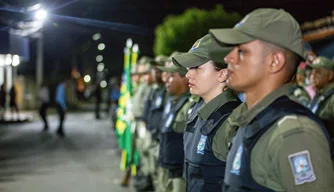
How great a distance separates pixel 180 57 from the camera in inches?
137

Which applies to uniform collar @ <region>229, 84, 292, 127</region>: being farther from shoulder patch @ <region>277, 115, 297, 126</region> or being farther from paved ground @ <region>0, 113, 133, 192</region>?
paved ground @ <region>0, 113, 133, 192</region>

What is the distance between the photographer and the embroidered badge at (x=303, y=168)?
2.04 m

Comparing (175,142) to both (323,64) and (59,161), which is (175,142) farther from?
(59,161)

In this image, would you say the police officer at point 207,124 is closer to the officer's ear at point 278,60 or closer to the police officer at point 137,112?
the officer's ear at point 278,60

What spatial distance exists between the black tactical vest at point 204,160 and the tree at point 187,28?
35.4ft

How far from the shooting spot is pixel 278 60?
2.26 metres

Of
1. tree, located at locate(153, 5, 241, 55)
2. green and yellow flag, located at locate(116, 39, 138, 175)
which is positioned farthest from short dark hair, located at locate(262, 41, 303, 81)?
tree, located at locate(153, 5, 241, 55)

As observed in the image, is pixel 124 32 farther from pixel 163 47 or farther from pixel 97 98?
pixel 163 47

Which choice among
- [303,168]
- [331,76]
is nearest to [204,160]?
[303,168]

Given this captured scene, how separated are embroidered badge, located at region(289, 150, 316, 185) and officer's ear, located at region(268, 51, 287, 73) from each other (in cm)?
42

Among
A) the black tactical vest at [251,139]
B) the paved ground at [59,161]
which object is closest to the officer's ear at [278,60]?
the black tactical vest at [251,139]

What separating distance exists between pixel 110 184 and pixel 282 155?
6.83 metres

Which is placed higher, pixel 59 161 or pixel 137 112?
pixel 137 112

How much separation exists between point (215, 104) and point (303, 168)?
134cm
